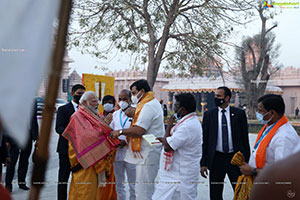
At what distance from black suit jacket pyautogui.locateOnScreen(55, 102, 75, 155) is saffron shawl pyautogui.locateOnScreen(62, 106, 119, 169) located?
510 millimetres

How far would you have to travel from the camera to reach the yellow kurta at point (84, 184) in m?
4.71

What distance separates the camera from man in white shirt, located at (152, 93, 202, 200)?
14.0 feet

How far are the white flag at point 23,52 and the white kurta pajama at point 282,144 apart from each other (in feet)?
8.27

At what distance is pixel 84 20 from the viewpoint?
11.0 metres

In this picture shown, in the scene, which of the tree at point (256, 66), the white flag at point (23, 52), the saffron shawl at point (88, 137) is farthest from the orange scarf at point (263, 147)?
the tree at point (256, 66)

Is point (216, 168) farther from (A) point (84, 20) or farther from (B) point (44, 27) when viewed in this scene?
(A) point (84, 20)

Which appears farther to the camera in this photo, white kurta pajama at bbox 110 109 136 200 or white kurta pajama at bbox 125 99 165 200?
white kurta pajama at bbox 110 109 136 200

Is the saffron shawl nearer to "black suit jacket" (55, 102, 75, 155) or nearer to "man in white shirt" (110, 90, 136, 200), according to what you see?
"man in white shirt" (110, 90, 136, 200)

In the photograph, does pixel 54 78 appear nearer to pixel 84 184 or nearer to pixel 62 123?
pixel 84 184

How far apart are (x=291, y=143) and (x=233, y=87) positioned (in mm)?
30735

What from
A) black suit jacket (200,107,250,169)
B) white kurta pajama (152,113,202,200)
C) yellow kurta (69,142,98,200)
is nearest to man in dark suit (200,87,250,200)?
black suit jacket (200,107,250,169)

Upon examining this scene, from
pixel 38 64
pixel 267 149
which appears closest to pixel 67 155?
pixel 267 149

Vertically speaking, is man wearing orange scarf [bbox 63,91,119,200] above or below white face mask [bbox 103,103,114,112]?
below

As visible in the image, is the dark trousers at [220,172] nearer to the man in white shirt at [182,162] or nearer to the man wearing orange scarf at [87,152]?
the man in white shirt at [182,162]
